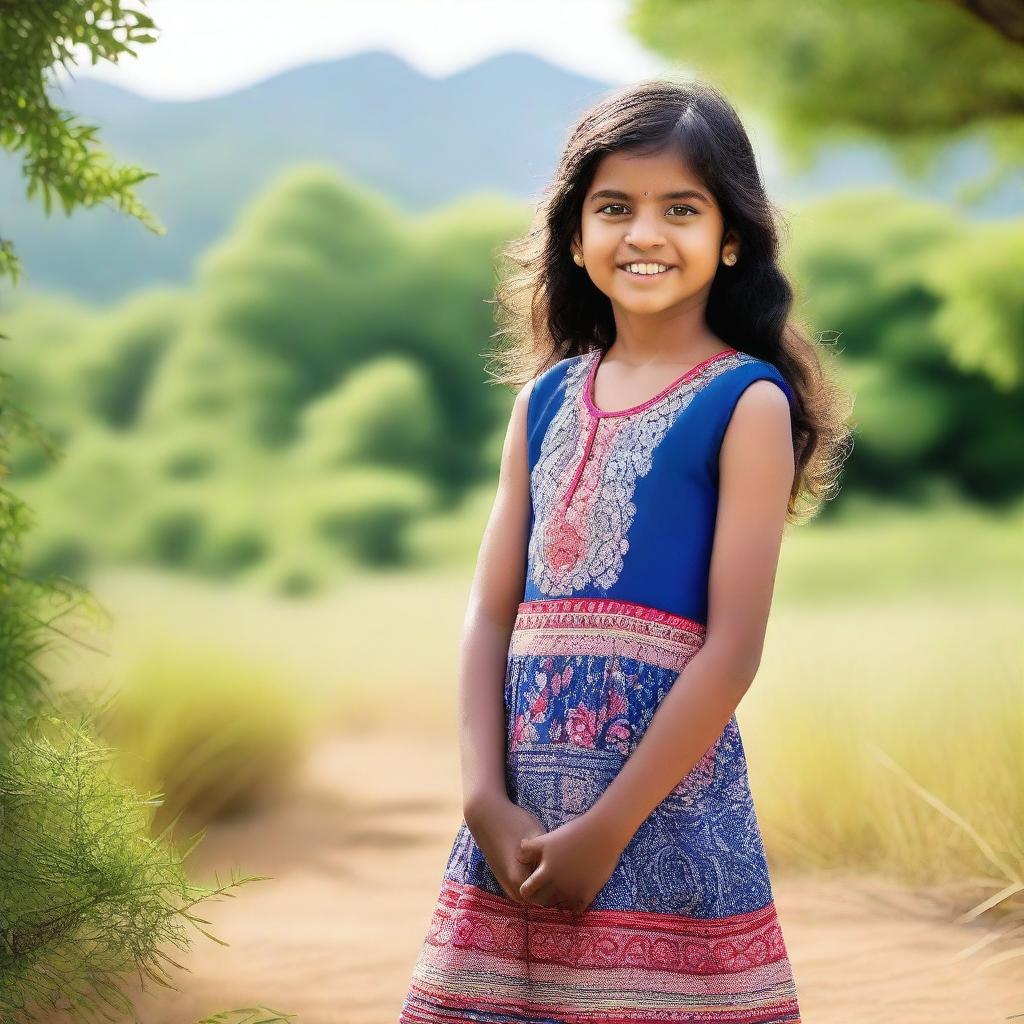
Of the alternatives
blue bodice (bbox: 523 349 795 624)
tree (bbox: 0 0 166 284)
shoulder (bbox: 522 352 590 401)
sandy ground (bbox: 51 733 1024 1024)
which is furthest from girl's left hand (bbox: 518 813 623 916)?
sandy ground (bbox: 51 733 1024 1024)

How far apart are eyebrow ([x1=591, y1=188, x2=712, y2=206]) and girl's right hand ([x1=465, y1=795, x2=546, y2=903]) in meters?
0.59

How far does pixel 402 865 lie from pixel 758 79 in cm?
395

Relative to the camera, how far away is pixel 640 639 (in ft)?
4.52

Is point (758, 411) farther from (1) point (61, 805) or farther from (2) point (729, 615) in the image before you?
(1) point (61, 805)

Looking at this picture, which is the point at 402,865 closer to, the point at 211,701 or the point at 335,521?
the point at 211,701

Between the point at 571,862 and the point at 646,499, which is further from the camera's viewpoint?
the point at 646,499

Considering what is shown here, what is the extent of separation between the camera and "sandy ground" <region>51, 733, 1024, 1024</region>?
251 centimetres

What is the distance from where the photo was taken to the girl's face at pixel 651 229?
1.42 metres

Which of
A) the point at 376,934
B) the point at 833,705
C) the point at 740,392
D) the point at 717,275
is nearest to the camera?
the point at 740,392

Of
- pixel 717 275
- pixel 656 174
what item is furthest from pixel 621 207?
pixel 717 275

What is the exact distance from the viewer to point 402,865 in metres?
3.92

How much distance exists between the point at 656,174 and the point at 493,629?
48cm

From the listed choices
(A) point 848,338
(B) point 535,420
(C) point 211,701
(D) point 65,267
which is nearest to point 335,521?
(D) point 65,267

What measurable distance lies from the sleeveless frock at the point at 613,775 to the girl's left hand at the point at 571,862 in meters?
0.05
